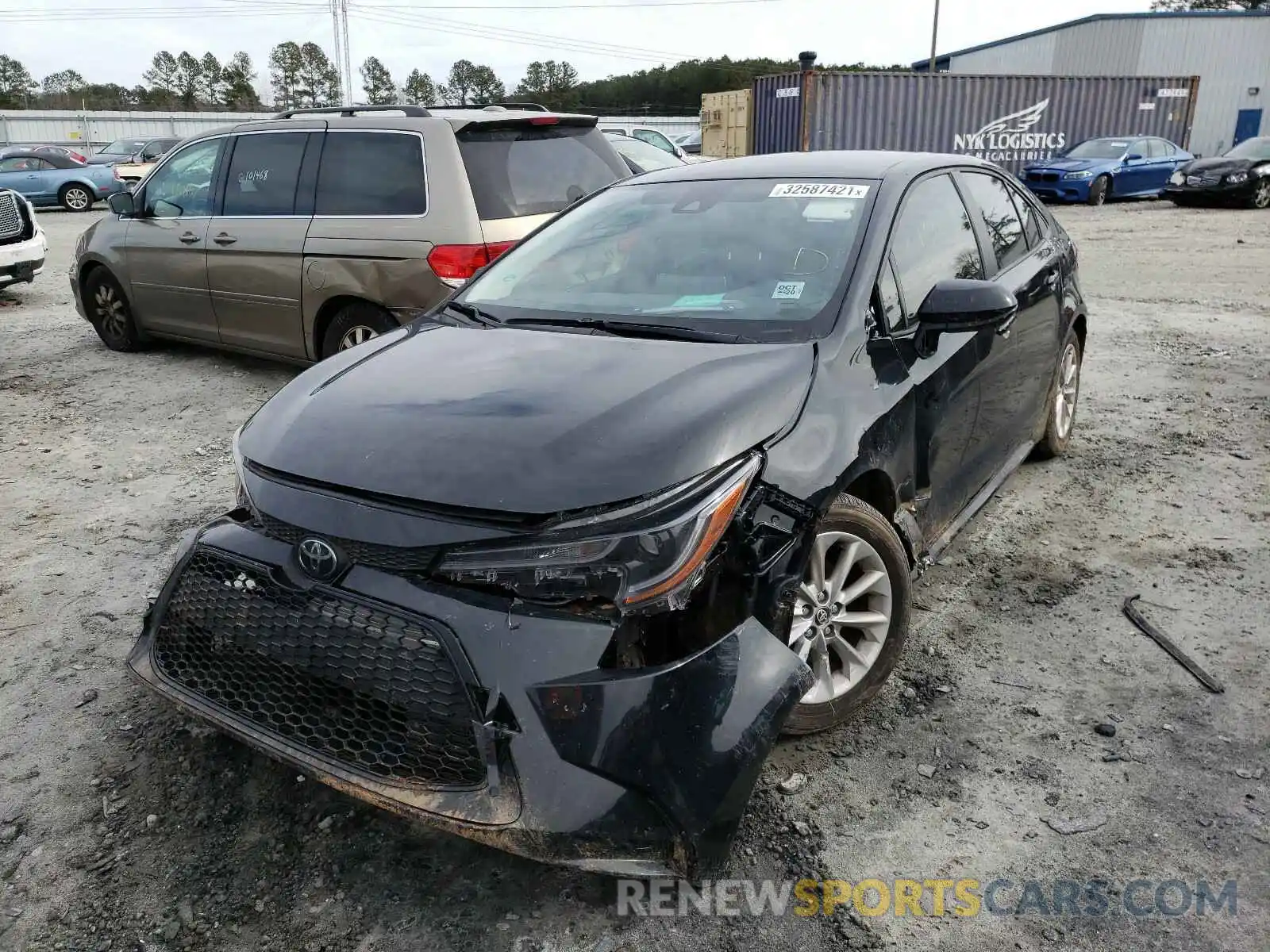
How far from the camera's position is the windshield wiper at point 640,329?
290 cm

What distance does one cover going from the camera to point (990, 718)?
9.83 feet

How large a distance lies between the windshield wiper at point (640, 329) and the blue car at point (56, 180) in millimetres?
21916

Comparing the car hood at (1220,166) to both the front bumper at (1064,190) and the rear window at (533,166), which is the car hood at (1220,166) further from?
the rear window at (533,166)

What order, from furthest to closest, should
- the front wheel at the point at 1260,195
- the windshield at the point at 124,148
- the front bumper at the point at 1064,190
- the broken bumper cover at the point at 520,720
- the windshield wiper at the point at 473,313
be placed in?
the windshield at the point at 124,148, the front bumper at the point at 1064,190, the front wheel at the point at 1260,195, the windshield wiper at the point at 473,313, the broken bumper cover at the point at 520,720

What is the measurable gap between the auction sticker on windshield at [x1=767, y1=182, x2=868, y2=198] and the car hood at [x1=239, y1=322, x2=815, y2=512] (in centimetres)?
85

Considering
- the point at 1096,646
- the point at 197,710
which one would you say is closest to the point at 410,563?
the point at 197,710

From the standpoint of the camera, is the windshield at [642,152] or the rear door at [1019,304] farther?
the windshield at [642,152]

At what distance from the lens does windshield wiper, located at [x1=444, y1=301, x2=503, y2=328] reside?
331 cm

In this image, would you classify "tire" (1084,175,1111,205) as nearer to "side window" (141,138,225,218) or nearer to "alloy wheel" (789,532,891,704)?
"side window" (141,138,225,218)

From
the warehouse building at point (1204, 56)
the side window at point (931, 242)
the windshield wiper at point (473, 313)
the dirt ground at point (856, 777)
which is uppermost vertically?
the warehouse building at point (1204, 56)

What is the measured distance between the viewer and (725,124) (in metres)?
26.8

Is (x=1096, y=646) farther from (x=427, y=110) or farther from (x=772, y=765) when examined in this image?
(x=427, y=110)

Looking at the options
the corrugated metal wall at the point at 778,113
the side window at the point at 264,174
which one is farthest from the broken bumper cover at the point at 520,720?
the corrugated metal wall at the point at 778,113

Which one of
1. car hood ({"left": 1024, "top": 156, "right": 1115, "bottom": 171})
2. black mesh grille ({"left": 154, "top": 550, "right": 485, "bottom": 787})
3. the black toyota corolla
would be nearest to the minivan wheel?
car hood ({"left": 1024, "top": 156, "right": 1115, "bottom": 171})
